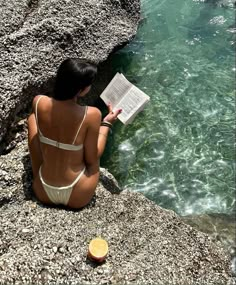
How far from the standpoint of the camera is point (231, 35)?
10172 mm

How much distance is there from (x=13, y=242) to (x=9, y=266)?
300mm

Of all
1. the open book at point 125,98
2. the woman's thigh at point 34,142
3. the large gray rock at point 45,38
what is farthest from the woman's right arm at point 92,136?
the large gray rock at point 45,38

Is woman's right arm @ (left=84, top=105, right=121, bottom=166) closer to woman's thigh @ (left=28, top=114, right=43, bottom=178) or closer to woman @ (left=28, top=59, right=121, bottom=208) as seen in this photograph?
woman @ (left=28, top=59, right=121, bottom=208)

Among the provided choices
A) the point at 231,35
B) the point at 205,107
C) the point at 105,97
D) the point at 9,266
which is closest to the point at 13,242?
the point at 9,266

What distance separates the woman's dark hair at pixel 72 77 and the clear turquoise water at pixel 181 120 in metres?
2.72

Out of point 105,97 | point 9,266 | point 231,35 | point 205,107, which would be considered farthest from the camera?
point 231,35

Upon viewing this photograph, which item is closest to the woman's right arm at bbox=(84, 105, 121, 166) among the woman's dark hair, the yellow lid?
the woman's dark hair

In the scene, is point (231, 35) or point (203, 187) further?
point (231, 35)

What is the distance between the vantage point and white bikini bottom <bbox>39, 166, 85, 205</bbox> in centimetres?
419

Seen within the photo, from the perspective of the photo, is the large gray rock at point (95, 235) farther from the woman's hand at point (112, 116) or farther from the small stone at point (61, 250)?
the woman's hand at point (112, 116)

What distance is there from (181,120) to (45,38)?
10.1 feet

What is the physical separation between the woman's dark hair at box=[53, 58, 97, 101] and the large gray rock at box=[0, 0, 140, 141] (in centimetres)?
135

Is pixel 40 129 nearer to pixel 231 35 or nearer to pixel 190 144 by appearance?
pixel 190 144

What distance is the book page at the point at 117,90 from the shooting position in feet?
15.5
